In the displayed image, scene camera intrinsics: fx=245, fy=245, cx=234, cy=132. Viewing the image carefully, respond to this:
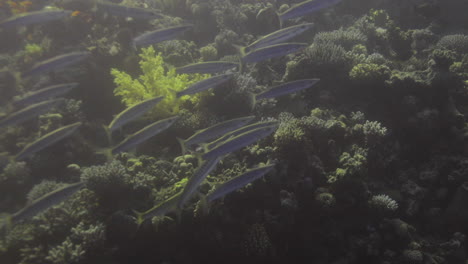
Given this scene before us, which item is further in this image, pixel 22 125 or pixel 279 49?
pixel 22 125

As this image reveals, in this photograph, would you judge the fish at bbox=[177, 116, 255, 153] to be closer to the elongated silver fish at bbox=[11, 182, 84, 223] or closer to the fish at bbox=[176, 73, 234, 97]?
the fish at bbox=[176, 73, 234, 97]

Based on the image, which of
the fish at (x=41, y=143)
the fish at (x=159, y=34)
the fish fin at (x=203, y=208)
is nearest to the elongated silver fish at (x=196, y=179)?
the fish fin at (x=203, y=208)

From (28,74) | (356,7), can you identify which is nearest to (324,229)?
(28,74)

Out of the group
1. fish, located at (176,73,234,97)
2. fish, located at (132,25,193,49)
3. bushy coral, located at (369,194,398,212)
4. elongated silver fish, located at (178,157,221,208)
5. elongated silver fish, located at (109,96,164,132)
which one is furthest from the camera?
fish, located at (132,25,193,49)

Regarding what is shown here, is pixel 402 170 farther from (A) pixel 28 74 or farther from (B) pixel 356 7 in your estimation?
(B) pixel 356 7

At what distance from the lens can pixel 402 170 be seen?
234 inches

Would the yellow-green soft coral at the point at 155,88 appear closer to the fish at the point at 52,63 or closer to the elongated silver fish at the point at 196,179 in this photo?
the fish at the point at 52,63

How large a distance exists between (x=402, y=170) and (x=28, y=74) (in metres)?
8.75

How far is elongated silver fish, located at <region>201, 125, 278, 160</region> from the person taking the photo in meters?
3.79

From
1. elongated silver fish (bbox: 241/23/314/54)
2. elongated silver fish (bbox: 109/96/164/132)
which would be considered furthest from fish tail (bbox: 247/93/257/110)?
elongated silver fish (bbox: 109/96/164/132)

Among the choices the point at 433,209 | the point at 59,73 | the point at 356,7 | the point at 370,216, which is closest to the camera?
the point at 370,216

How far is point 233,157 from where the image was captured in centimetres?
515

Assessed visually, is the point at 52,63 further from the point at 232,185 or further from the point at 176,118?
the point at 232,185

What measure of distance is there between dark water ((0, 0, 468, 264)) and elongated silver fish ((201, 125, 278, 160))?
0.9 inches
